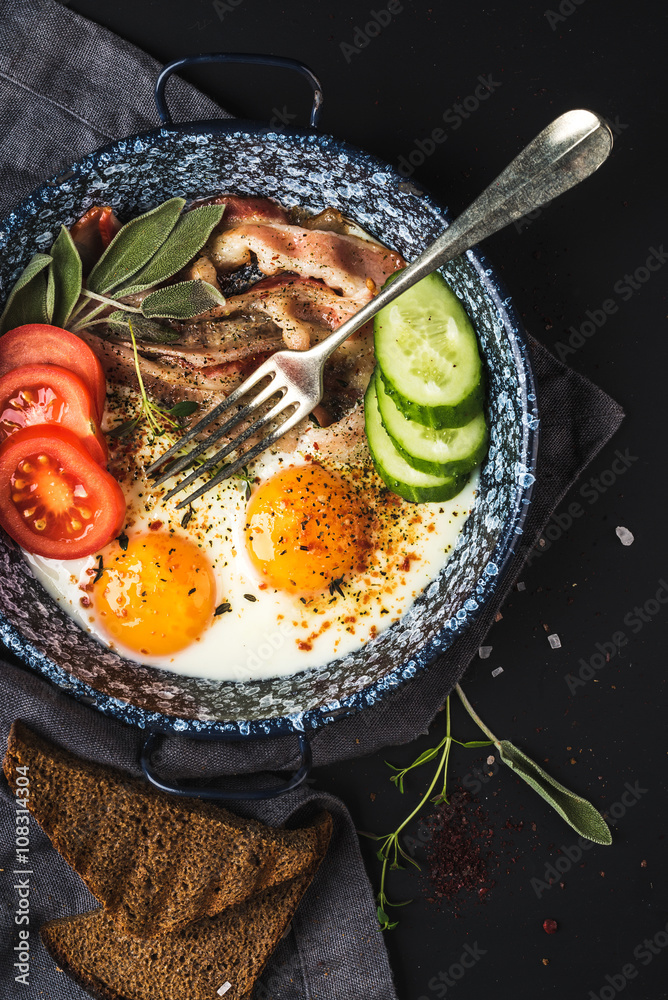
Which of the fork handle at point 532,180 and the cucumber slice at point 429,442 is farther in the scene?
the cucumber slice at point 429,442

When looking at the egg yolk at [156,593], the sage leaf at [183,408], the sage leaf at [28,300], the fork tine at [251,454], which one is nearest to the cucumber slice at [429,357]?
the fork tine at [251,454]

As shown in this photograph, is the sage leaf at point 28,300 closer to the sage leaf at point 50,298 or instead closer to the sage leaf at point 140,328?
the sage leaf at point 50,298

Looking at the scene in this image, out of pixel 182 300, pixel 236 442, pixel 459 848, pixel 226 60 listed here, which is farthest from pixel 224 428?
pixel 459 848

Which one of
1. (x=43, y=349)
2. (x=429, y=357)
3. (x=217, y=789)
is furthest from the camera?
(x=217, y=789)

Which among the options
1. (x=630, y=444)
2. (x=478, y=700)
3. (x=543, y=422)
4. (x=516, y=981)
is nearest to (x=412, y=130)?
(x=543, y=422)

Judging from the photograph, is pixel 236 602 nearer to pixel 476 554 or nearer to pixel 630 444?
pixel 476 554

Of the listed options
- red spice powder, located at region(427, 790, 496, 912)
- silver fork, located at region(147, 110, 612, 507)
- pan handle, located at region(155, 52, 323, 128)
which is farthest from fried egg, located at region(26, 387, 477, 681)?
pan handle, located at region(155, 52, 323, 128)

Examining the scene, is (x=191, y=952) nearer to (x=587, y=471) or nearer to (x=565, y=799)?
(x=565, y=799)
